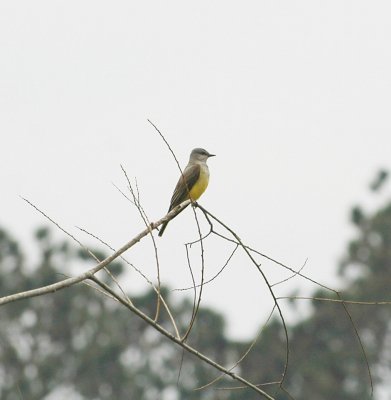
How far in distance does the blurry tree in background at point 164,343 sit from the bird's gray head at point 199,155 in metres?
24.1

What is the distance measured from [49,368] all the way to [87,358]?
1.79 m

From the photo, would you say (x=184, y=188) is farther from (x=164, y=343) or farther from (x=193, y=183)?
(x=164, y=343)

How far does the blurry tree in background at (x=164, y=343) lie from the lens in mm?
37312

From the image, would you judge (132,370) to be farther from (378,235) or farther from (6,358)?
(378,235)

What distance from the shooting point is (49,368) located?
41250 millimetres

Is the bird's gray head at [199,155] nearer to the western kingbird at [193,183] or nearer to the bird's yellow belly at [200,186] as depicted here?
the western kingbird at [193,183]

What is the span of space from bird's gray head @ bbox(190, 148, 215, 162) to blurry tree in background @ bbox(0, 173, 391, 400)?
79.1ft

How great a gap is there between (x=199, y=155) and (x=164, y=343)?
3323 cm

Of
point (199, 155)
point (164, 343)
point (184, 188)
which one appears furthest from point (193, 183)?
point (164, 343)

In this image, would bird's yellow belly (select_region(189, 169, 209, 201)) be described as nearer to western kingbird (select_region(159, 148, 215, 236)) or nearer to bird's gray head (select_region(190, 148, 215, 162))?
western kingbird (select_region(159, 148, 215, 236))

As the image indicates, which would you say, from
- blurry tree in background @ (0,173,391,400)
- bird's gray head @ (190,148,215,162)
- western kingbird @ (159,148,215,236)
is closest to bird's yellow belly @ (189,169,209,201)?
western kingbird @ (159,148,215,236)

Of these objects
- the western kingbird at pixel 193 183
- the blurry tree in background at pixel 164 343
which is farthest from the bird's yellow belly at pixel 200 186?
the blurry tree in background at pixel 164 343

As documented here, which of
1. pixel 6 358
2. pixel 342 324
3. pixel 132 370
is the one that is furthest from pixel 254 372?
pixel 6 358

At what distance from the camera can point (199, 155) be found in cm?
1088
